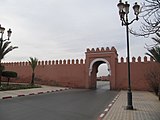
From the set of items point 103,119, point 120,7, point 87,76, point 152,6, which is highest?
point 120,7

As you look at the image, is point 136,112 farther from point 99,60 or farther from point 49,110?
point 99,60

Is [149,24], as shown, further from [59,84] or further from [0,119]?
[59,84]

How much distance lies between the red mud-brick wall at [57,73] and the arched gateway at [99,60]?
3.02 feet

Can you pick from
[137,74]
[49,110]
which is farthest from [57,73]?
[49,110]

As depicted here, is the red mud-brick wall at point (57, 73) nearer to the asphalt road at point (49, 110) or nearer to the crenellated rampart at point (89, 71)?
the crenellated rampart at point (89, 71)

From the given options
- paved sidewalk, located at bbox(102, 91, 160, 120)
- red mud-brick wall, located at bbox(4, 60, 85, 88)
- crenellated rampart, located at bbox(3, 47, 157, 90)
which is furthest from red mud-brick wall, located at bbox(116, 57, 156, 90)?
paved sidewalk, located at bbox(102, 91, 160, 120)

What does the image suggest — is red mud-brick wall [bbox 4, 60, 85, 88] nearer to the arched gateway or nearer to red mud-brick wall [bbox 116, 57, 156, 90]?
the arched gateway

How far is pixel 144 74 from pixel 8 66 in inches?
881

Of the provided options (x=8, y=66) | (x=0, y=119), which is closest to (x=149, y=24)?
(x=0, y=119)

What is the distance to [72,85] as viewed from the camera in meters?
29.3

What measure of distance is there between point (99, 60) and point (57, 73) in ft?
21.0

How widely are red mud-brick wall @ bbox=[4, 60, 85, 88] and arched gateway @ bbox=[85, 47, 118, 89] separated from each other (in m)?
0.92

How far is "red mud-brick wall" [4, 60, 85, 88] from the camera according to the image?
2912 centimetres

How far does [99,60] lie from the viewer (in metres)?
28.2
